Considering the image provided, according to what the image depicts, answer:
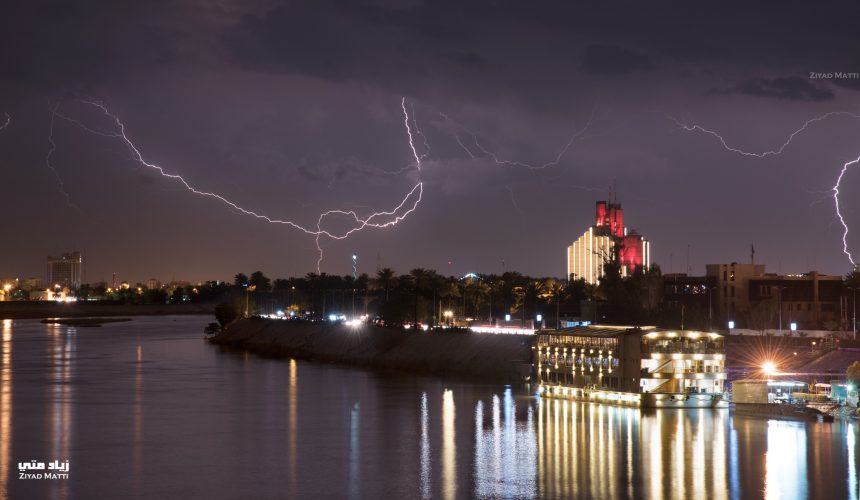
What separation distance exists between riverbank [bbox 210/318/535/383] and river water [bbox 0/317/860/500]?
976 cm

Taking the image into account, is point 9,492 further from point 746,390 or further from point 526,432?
point 746,390

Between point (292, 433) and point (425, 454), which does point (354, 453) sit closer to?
point (425, 454)

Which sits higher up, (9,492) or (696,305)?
(696,305)

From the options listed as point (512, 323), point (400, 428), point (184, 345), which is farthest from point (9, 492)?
point (184, 345)

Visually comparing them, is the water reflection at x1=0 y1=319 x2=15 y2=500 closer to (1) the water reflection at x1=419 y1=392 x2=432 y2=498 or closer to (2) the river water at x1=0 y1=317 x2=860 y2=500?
(2) the river water at x1=0 y1=317 x2=860 y2=500

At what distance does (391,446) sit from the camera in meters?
60.7

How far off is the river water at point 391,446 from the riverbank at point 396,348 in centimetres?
976

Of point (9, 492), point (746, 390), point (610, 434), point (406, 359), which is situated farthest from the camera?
point (406, 359)

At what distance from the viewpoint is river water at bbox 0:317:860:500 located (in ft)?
159

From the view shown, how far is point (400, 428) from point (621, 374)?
58.9ft

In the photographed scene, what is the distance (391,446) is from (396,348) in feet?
219

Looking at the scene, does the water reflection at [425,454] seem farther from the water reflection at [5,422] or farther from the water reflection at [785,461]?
the water reflection at [5,422]

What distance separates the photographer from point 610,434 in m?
62.5

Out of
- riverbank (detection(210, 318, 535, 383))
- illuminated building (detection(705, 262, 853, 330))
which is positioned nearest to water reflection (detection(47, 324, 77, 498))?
riverbank (detection(210, 318, 535, 383))
